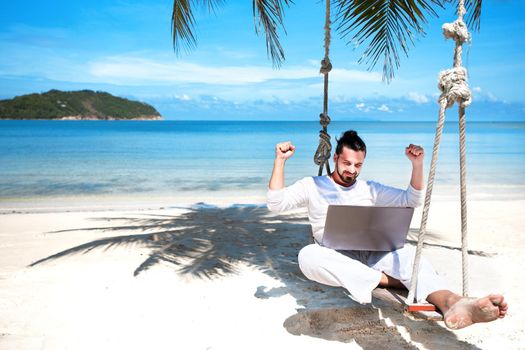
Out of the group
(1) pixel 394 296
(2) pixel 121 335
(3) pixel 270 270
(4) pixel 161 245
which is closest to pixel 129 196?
(4) pixel 161 245

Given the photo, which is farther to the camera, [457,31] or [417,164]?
[417,164]

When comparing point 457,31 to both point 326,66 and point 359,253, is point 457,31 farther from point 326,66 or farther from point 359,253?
point 326,66

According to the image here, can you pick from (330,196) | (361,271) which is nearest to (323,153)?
(330,196)

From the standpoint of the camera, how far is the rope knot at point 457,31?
2215 mm

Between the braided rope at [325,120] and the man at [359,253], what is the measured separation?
0.47 m

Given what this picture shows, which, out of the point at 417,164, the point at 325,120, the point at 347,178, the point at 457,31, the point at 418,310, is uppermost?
the point at 457,31

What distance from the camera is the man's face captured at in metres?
2.66

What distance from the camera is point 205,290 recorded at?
3215mm

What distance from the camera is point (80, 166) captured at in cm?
1538

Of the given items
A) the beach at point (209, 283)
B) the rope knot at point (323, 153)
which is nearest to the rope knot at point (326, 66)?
the rope knot at point (323, 153)

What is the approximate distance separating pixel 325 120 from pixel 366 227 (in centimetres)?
119

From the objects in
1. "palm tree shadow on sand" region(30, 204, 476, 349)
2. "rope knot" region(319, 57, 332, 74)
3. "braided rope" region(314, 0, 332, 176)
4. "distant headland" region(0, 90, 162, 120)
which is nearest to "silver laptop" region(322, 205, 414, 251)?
"palm tree shadow on sand" region(30, 204, 476, 349)

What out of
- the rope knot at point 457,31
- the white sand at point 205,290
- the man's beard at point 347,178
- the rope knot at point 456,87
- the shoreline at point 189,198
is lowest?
the shoreline at point 189,198

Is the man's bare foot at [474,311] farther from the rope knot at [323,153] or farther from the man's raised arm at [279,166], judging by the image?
the rope knot at [323,153]
